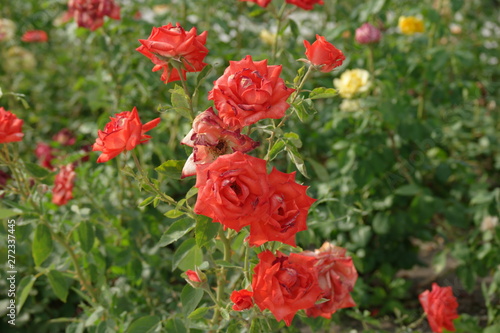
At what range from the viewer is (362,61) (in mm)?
2508

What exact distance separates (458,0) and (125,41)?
147 cm

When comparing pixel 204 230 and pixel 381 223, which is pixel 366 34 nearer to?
pixel 381 223

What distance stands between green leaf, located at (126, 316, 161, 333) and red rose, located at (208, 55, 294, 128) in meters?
0.65

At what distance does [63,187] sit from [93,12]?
68 centimetres

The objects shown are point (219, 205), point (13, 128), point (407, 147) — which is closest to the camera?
point (219, 205)

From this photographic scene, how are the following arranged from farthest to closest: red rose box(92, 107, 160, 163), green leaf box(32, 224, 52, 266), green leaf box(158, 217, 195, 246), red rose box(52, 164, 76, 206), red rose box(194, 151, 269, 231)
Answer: red rose box(52, 164, 76, 206), green leaf box(32, 224, 52, 266), green leaf box(158, 217, 195, 246), red rose box(92, 107, 160, 163), red rose box(194, 151, 269, 231)

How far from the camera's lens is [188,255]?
1.20m

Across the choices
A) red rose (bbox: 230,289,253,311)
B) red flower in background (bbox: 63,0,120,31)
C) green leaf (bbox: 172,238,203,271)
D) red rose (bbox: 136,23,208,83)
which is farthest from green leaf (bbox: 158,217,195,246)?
red flower in background (bbox: 63,0,120,31)

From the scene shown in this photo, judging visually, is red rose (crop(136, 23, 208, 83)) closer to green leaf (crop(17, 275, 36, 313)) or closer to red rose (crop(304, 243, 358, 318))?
red rose (crop(304, 243, 358, 318))

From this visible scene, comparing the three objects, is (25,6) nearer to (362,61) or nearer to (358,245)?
(362,61)

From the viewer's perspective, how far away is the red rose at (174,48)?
95cm

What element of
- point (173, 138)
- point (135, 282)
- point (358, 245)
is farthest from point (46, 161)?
point (358, 245)

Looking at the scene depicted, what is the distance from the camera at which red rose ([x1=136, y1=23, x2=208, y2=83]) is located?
947 millimetres

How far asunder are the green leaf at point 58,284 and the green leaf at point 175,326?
34 cm
